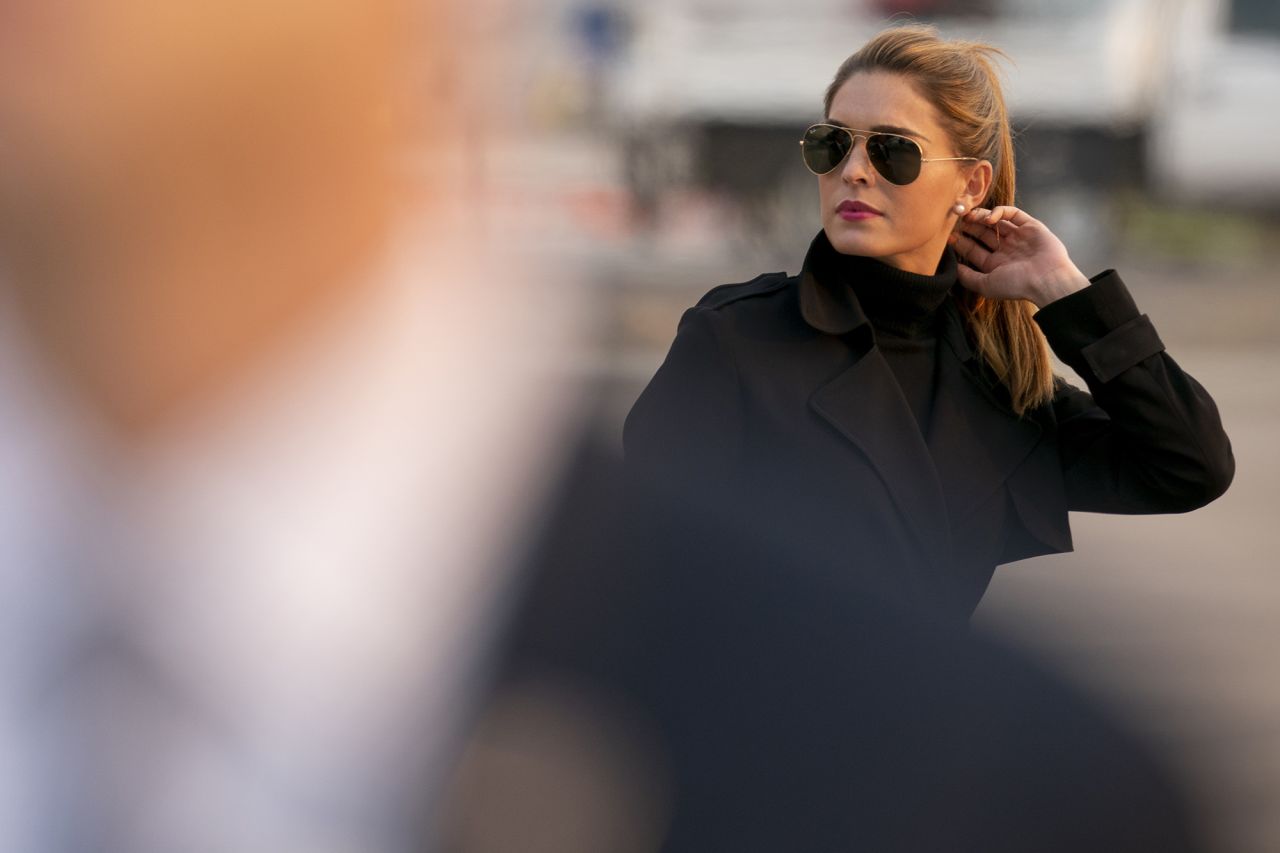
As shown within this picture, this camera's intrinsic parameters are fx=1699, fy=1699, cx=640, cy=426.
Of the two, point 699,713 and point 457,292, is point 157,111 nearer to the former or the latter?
point 457,292

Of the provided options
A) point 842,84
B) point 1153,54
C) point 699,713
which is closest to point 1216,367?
point 1153,54

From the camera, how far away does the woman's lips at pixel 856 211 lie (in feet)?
6.35

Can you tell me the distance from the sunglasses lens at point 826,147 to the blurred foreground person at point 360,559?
106 cm

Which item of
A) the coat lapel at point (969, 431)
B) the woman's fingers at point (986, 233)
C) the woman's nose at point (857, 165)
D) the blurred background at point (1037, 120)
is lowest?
the blurred background at point (1037, 120)

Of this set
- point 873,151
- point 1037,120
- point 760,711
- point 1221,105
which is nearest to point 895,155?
point 873,151

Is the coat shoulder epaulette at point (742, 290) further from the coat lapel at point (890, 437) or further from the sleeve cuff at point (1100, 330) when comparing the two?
the sleeve cuff at point (1100, 330)

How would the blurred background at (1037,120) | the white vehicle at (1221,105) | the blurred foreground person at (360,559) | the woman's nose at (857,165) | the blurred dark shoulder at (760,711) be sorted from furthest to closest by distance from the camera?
1. the white vehicle at (1221,105)
2. the blurred background at (1037,120)
3. the woman's nose at (857,165)
4. the blurred dark shoulder at (760,711)
5. the blurred foreground person at (360,559)

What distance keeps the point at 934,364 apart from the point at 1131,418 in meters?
0.23

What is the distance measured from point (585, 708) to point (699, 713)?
7 centimetres

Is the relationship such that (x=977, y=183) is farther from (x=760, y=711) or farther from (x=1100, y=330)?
(x=760, y=711)

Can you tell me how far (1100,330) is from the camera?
1962 mm

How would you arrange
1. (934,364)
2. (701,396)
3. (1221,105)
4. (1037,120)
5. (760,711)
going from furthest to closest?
(1221,105) < (1037,120) < (934,364) < (701,396) < (760,711)

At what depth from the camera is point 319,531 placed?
2.44ft

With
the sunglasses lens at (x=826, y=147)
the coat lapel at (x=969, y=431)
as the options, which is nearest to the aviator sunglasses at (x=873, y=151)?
the sunglasses lens at (x=826, y=147)
